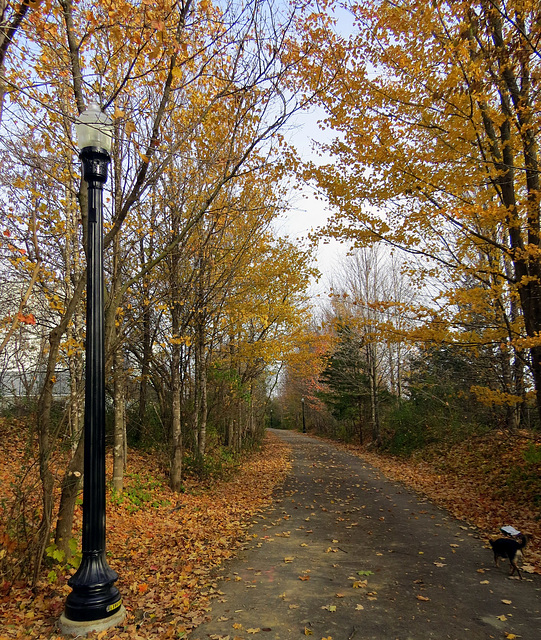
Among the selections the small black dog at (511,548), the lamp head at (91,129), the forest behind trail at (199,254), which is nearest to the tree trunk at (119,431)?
the forest behind trail at (199,254)

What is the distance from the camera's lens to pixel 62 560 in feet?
15.2

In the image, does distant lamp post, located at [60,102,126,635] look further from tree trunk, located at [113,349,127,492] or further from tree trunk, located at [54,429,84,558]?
tree trunk, located at [113,349,127,492]

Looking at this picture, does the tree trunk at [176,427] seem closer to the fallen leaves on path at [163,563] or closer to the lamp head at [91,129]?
the fallen leaves on path at [163,563]

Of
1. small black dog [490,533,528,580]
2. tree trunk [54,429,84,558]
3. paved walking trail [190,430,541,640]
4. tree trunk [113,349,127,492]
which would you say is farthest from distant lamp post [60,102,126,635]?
tree trunk [113,349,127,492]

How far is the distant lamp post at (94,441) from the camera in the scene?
3.40 metres

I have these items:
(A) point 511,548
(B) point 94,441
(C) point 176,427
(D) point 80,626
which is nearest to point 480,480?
(A) point 511,548

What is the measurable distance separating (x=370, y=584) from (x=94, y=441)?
10.6 feet

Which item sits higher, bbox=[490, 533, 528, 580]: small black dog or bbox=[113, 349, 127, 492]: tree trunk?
bbox=[113, 349, 127, 492]: tree trunk

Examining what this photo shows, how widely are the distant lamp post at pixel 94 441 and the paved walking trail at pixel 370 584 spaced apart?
0.87 meters

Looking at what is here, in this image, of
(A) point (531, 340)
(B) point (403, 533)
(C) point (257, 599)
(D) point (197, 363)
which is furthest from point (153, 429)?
(A) point (531, 340)

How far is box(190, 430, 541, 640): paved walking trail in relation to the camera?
142 inches

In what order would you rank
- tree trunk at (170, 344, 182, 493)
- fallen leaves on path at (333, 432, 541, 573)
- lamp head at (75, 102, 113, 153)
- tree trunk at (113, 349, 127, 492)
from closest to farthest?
lamp head at (75, 102, 113, 153), fallen leaves on path at (333, 432, 541, 573), tree trunk at (113, 349, 127, 492), tree trunk at (170, 344, 182, 493)

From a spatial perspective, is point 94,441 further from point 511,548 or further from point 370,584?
point 511,548

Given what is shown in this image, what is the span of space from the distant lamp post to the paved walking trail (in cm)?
87
